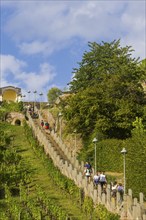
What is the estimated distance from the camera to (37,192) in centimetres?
3475

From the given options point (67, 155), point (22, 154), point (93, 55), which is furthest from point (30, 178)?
point (93, 55)

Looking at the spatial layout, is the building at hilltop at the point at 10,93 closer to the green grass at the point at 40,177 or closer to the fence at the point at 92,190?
the green grass at the point at 40,177

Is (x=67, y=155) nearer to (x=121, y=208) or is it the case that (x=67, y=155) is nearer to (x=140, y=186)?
(x=140, y=186)

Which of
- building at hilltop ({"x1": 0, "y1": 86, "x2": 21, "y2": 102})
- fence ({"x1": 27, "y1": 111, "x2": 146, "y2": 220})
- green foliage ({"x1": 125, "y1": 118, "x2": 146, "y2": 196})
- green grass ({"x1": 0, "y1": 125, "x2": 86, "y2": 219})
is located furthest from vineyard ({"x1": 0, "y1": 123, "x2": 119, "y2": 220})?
building at hilltop ({"x1": 0, "y1": 86, "x2": 21, "y2": 102})

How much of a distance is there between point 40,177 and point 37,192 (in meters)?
6.01

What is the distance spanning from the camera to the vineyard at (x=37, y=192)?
3092 cm

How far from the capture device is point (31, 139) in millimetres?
51906

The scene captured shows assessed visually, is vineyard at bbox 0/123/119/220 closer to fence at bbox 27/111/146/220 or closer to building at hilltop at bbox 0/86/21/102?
fence at bbox 27/111/146/220

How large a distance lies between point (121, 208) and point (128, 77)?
25.9 m

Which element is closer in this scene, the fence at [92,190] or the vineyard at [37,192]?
the fence at [92,190]

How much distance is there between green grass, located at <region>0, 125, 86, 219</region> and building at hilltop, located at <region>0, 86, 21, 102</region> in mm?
30215

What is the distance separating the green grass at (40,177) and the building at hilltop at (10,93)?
99.1 feet

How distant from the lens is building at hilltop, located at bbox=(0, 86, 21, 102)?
3467 inches

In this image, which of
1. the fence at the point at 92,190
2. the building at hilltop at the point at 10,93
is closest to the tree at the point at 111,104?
the fence at the point at 92,190
